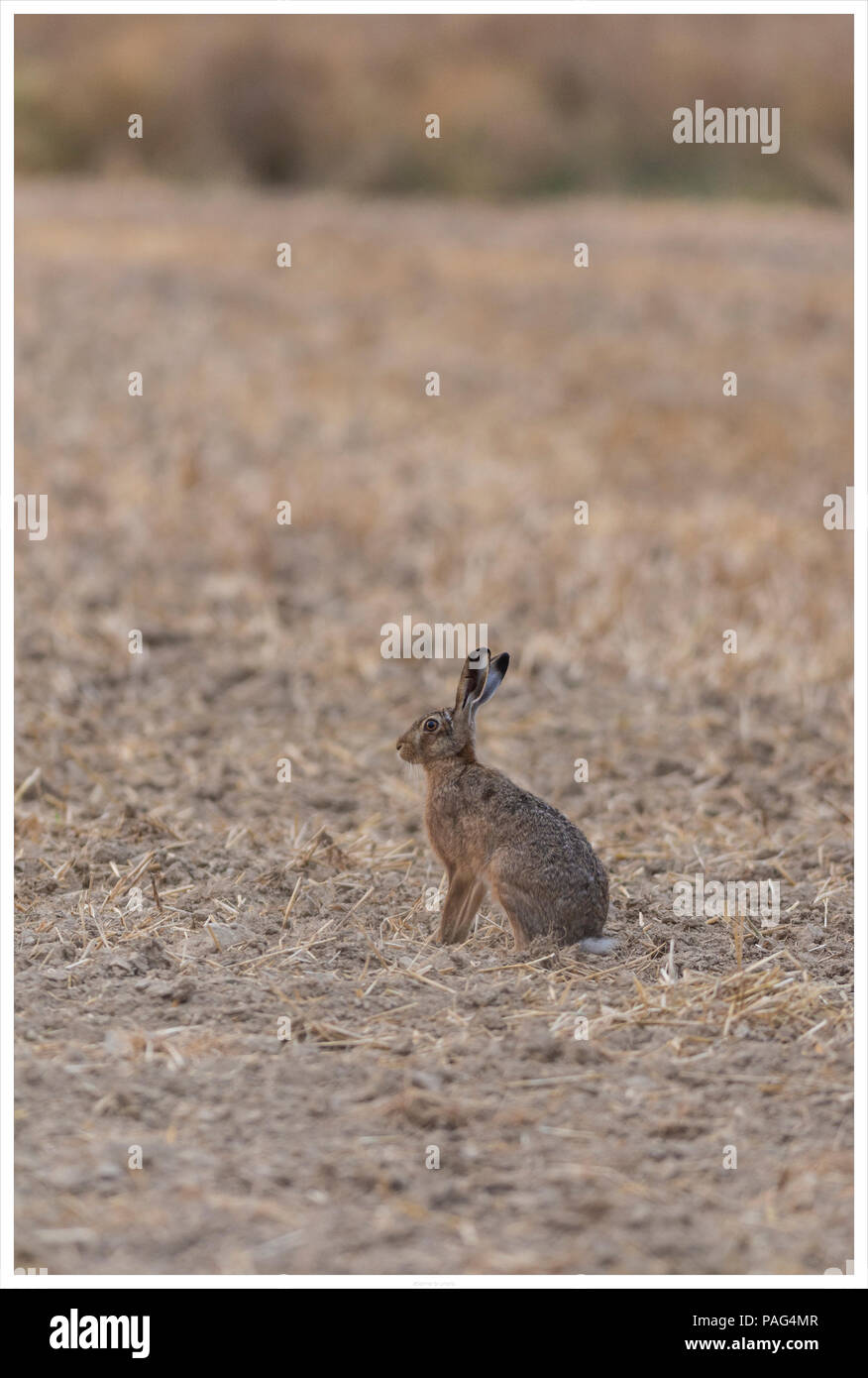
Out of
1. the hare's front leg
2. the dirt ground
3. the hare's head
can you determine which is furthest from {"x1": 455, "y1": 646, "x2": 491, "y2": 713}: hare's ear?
the hare's front leg

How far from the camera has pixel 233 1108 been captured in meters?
3.69

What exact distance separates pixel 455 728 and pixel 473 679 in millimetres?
180

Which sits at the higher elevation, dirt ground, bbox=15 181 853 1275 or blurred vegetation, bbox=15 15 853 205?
blurred vegetation, bbox=15 15 853 205

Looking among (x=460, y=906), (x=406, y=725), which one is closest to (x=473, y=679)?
(x=460, y=906)

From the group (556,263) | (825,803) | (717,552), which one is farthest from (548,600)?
(556,263)

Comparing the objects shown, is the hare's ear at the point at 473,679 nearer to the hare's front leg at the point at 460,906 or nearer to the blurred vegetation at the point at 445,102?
the hare's front leg at the point at 460,906

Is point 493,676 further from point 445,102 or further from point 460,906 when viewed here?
point 445,102

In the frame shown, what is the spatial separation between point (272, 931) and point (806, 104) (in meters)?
15.9

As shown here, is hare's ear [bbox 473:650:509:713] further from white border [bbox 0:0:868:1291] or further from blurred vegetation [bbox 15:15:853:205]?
blurred vegetation [bbox 15:15:853:205]

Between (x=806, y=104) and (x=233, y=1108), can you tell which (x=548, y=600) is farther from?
(x=806, y=104)

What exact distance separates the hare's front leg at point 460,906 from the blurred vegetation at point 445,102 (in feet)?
48.2

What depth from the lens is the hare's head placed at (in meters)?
4.84

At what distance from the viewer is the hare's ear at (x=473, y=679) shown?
476cm

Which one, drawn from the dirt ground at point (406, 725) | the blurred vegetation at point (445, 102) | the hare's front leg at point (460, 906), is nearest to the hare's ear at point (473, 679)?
the dirt ground at point (406, 725)
